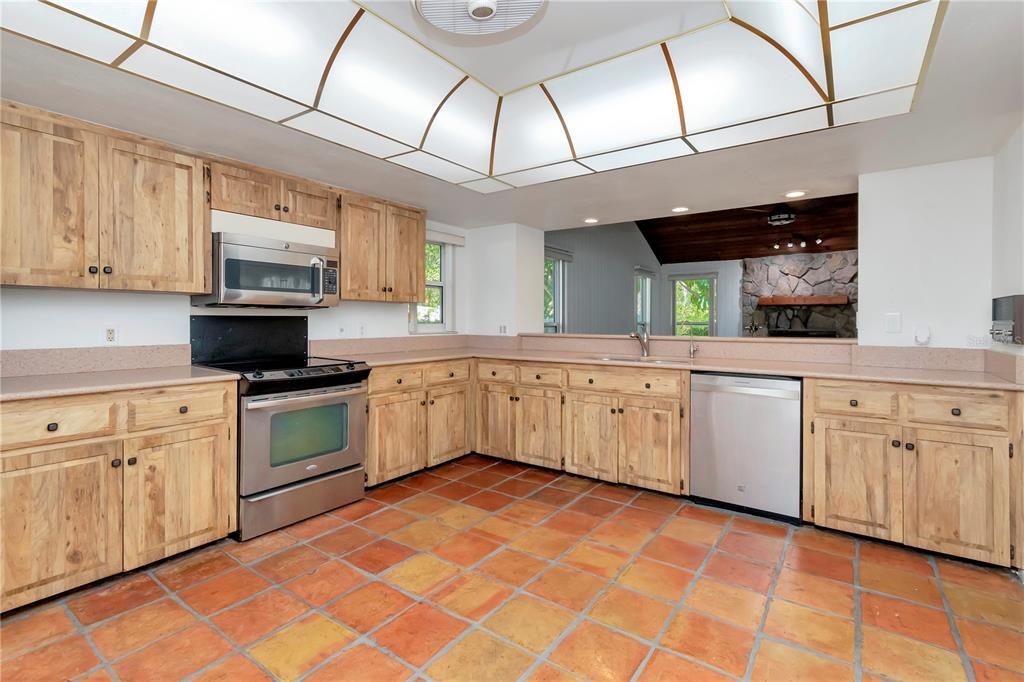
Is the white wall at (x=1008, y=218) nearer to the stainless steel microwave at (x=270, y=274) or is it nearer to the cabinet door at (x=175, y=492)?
the stainless steel microwave at (x=270, y=274)

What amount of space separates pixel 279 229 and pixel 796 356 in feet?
12.5

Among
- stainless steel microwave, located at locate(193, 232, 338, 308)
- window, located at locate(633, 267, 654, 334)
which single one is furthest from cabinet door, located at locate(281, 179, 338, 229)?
window, located at locate(633, 267, 654, 334)

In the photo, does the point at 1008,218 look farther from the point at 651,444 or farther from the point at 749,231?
the point at 749,231

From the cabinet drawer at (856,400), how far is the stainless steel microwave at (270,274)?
10.8 ft

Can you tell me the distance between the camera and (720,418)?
3.27m

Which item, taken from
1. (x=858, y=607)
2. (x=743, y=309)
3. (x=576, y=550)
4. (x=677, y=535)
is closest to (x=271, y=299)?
(x=576, y=550)

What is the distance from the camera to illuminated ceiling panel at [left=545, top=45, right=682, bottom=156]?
229 cm

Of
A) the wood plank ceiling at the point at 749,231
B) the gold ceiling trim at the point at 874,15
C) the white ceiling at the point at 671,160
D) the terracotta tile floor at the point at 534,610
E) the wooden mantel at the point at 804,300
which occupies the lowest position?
the terracotta tile floor at the point at 534,610

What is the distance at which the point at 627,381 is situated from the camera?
3650 millimetres

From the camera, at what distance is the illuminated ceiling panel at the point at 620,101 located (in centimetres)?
229

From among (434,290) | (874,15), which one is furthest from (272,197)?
(874,15)

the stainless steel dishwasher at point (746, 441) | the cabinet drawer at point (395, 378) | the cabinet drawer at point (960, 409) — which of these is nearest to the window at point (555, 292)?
the cabinet drawer at point (395, 378)

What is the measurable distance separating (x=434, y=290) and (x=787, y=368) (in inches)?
131

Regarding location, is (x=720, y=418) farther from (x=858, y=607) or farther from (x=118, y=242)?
(x=118, y=242)
